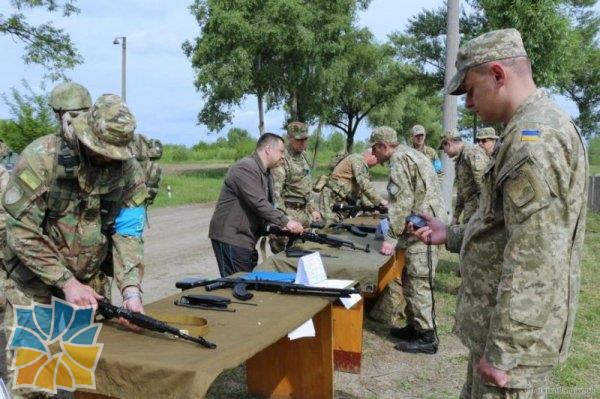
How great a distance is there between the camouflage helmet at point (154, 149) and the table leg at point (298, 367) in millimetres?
2209

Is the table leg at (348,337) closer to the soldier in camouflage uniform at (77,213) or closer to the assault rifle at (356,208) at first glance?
the soldier in camouflage uniform at (77,213)

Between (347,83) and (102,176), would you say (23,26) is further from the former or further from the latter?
(347,83)

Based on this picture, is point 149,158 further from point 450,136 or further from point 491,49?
point 450,136

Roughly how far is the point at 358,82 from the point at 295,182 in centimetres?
2604

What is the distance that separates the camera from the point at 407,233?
4.93 meters

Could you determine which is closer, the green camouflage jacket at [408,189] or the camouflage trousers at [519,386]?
the camouflage trousers at [519,386]

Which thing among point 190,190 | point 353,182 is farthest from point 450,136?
point 190,190

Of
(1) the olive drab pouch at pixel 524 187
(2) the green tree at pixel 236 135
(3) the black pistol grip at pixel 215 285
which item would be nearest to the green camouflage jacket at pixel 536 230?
(1) the olive drab pouch at pixel 524 187

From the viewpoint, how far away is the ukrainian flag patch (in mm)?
1829

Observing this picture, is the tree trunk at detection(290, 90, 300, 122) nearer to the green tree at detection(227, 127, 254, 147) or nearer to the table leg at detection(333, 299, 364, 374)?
the table leg at detection(333, 299, 364, 374)

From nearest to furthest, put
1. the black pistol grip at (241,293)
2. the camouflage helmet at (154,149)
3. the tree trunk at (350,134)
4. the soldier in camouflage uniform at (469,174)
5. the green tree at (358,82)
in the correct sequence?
the black pistol grip at (241,293) < the camouflage helmet at (154,149) < the soldier in camouflage uniform at (469,174) < the green tree at (358,82) < the tree trunk at (350,134)

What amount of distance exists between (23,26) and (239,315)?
14.6 metres

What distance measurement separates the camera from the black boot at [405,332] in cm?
528

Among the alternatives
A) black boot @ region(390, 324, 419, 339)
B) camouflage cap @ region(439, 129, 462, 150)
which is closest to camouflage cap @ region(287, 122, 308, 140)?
camouflage cap @ region(439, 129, 462, 150)
